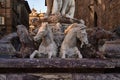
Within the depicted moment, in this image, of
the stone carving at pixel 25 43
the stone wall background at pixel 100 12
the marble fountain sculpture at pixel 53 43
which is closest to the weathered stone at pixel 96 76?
the marble fountain sculpture at pixel 53 43

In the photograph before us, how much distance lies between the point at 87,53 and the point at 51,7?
264 cm

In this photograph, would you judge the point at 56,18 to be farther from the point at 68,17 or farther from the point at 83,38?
the point at 83,38

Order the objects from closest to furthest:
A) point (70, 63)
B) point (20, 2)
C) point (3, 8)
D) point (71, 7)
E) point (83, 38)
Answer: point (70, 63) → point (83, 38) → point (71, 7) → point (3, 8) → point (20, 2)

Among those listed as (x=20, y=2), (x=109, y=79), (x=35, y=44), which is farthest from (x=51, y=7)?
(x=20, y=2)

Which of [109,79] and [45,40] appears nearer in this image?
[109,79]

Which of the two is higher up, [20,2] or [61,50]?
[61,50]

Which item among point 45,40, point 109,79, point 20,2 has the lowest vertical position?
point 20,2

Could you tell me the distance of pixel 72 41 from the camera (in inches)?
326

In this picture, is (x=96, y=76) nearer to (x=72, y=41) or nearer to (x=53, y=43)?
(x=72, y=41)

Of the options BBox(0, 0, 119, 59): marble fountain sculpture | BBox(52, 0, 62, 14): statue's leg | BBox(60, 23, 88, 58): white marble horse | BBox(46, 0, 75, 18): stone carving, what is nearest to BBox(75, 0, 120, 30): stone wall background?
BBox(46, 0, 75, 18): stone carving

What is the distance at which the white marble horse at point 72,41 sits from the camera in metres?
8.09

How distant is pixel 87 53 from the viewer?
8570 mm

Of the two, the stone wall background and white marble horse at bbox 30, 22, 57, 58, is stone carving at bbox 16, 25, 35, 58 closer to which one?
white marble horse at bbox 30, 22, 57, 58

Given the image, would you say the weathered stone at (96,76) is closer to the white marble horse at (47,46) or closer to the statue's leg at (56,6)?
the white marble horse at (47,46)
